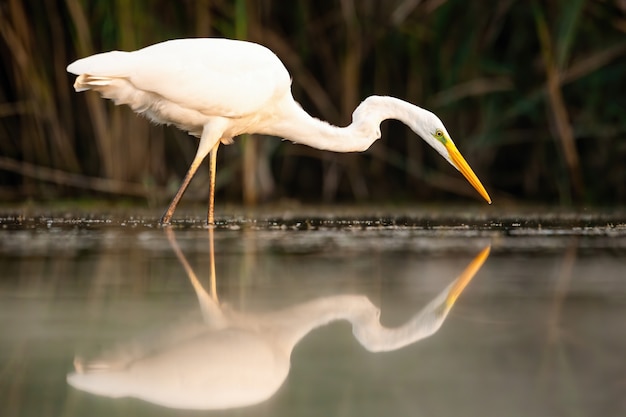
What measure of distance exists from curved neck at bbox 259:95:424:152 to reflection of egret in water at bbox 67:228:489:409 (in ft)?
11.0

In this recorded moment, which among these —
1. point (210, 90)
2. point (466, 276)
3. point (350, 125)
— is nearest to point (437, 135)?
point (350, 125)

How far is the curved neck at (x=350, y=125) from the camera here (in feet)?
21.4

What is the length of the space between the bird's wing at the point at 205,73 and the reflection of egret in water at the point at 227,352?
295cm

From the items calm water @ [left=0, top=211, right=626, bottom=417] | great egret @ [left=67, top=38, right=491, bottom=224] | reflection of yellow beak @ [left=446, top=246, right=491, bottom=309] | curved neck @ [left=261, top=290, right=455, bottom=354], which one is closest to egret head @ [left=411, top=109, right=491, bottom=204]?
great egret @ [left=67, top=38, right=491, bottom=224]

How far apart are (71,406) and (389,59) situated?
6.84 metres

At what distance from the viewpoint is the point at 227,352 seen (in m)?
2.46

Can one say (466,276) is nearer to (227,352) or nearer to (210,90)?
(227,352)

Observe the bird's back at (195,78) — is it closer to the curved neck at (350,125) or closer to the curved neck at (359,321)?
the curved neck at (350,125)

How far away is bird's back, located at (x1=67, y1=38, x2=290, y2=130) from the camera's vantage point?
6035 mm

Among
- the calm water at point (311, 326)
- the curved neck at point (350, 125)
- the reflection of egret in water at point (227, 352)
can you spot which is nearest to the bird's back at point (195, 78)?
the curved neck at point (350, 125)

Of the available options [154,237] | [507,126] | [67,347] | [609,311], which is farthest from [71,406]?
[507,126]

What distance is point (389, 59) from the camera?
28.2ft

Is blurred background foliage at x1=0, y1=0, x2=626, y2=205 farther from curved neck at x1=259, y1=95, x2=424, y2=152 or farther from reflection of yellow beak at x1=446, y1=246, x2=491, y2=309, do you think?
reflection of yellow beak at x1=446, y1=246, x2=491, y2=309

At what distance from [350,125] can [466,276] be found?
9.58 feet
